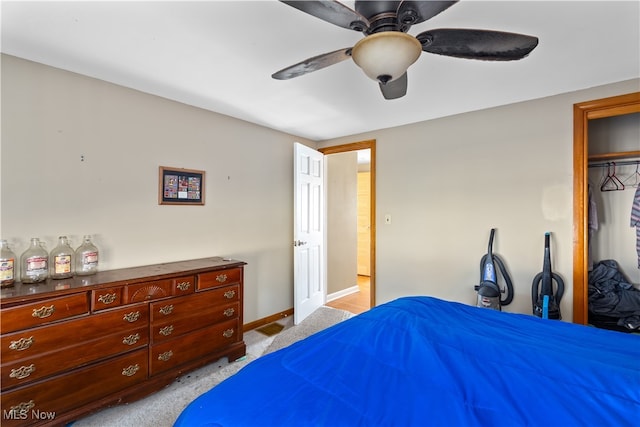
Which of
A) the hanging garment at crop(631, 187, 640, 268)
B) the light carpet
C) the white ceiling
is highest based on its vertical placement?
the white ceiling

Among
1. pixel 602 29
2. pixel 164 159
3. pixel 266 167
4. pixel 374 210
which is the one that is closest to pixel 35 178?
pixel 164 159

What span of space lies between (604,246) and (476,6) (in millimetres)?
2803

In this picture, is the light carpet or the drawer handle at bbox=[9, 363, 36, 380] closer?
the drawer handle at bbox=[9, 363, 36, 380]

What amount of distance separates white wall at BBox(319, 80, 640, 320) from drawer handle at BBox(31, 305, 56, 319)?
2.97 meters

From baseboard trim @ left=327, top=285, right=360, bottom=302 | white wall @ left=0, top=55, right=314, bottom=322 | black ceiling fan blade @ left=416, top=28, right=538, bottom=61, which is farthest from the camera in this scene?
baseboard trim @ left=327, top=285, right=360, bottom=302

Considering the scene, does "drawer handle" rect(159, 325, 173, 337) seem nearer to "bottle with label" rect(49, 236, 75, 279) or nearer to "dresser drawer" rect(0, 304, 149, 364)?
"dresser drawer" rect(0, 304, 149, 364)

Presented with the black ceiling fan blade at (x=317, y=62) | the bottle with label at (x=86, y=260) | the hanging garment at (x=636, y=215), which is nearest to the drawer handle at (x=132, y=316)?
the bottle with label at (x=86, y=260)

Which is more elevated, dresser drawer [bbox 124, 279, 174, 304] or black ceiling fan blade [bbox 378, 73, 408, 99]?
black ceiling fan blade [bbox 378, 73, 408, 99]

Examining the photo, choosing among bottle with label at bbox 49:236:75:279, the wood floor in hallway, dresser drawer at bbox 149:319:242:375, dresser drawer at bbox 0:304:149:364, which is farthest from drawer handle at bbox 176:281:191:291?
the wood floor in hallway

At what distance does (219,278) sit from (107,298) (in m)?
0.82

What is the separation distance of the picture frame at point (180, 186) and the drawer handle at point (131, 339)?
3.64ft

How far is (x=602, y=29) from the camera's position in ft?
5.55

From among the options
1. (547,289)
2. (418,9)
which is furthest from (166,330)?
(547,289)

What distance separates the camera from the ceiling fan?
115cm
